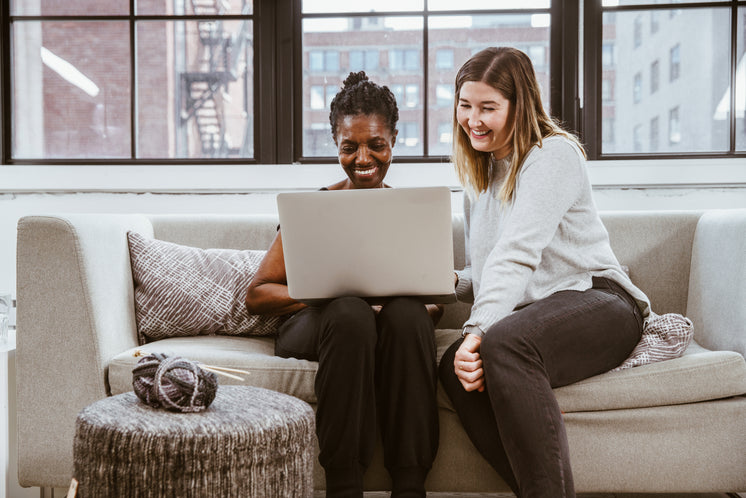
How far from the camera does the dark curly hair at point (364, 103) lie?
1721 mm

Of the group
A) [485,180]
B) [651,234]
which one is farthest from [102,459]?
[651,234]

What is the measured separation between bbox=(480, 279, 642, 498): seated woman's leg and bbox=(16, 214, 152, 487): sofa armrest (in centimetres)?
88

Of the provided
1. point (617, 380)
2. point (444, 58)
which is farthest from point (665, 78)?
point (617, 380)

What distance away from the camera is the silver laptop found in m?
1.23

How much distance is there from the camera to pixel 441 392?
1.39 metres

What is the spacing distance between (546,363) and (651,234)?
0.86 meters

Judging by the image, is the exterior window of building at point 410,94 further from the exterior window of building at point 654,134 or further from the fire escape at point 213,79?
the exterior window of building at point 654,134

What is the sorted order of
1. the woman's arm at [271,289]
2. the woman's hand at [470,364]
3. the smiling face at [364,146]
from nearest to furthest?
1. the woman's hand at [470,364]
2. the woman's arm at [271,289]
3. the smiling face at [364,146]

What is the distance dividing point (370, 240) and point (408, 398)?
33 centimetres

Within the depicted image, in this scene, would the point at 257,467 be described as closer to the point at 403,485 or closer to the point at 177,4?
the point at 403,485

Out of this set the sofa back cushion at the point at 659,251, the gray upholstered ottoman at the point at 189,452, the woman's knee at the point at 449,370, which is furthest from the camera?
the sofa back cushion at the point at 659,251

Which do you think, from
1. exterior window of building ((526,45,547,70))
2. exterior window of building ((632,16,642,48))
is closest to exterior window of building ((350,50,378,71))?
exterior window of building ((526,45,547,70))

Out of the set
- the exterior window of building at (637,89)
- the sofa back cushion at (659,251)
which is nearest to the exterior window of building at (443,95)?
the exterior window of building at (637,89)

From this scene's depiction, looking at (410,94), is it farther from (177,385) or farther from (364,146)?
(177,385)
